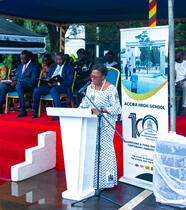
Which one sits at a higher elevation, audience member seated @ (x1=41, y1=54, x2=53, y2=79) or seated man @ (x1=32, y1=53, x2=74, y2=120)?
audience member seated @ (x1=41, y1=54, x2=53, y2=79)

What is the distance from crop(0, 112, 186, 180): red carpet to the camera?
17.4 ft

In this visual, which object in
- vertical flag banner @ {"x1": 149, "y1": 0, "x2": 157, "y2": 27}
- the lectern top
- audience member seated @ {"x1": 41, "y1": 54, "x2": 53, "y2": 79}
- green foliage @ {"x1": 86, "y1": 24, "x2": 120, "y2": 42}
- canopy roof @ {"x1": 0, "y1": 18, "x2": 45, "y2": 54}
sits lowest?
the lectern top

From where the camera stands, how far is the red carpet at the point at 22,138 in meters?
5.31

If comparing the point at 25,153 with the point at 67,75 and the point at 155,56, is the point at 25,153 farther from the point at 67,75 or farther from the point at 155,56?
the point at 155,56

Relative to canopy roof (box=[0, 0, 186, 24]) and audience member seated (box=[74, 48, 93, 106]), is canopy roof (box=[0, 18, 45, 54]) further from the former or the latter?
audience member seated (box=[74, 48, 93, 106])

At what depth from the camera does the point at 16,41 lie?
10.3 m

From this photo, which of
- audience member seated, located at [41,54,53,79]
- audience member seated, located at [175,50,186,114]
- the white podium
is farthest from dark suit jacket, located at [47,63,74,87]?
the white podium

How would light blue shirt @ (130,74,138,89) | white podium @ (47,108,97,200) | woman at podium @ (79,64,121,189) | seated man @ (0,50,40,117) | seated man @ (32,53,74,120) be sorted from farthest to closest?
1. seated man @ (0,50,40,117)
2. seated man @ (32,53,74,120)
3. light blue shirt @ (130,74,138,89)
4. woman at podium @ (79,64,121,189)
5. white podium @ (47,108,97,200)

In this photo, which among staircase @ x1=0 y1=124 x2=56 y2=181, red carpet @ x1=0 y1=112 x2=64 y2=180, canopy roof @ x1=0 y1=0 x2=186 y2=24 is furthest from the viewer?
canopy roof @ x1=0 y1=0 x2=186 y2=24

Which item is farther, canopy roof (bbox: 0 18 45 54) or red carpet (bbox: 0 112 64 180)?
canopy roof (bbox: 0 18 45 54)

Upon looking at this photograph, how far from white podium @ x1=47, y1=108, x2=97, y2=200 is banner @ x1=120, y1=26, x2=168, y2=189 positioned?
1.88ft

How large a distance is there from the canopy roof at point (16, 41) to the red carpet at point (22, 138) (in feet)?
12.0

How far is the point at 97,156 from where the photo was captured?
4445 millimetres

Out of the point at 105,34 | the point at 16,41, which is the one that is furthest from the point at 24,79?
the point at 105,34
